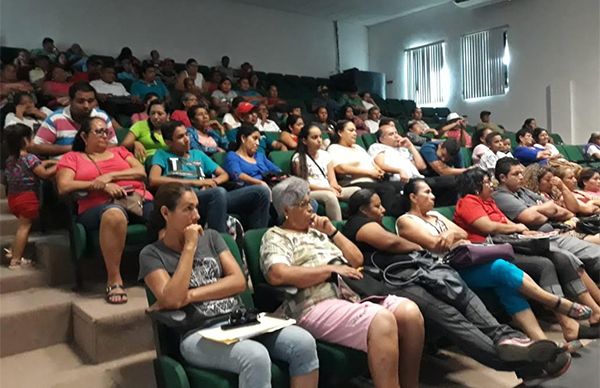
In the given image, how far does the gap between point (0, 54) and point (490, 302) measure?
5858 millimetres

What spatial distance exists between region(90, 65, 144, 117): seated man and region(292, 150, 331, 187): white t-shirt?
1.86 m

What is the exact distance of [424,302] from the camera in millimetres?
2137

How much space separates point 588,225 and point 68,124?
3.31m

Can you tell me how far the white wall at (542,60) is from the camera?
7.41 metres

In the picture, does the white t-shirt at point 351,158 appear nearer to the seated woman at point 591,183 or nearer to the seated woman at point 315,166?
the seated woman at point 315,166

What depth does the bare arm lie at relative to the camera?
2.33 meters

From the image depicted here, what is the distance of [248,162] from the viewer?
3402mm

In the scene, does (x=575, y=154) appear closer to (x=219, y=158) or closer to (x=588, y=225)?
(x=588, y=225)

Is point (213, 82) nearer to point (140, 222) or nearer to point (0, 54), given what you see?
point (0, 54)

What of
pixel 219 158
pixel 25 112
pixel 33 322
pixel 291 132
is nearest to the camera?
pixel 33 322

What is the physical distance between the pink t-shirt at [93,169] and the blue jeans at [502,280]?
1680mm

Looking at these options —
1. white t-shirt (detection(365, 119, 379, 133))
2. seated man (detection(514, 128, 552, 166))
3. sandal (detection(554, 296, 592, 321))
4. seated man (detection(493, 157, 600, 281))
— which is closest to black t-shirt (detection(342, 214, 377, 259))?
sandal (detection(554, 296, 592, 321))

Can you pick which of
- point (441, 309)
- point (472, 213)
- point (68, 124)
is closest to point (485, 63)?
point (472, 213)

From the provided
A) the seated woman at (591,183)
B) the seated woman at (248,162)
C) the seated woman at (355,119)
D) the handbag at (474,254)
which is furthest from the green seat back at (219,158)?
the seated woman at (355,119)
